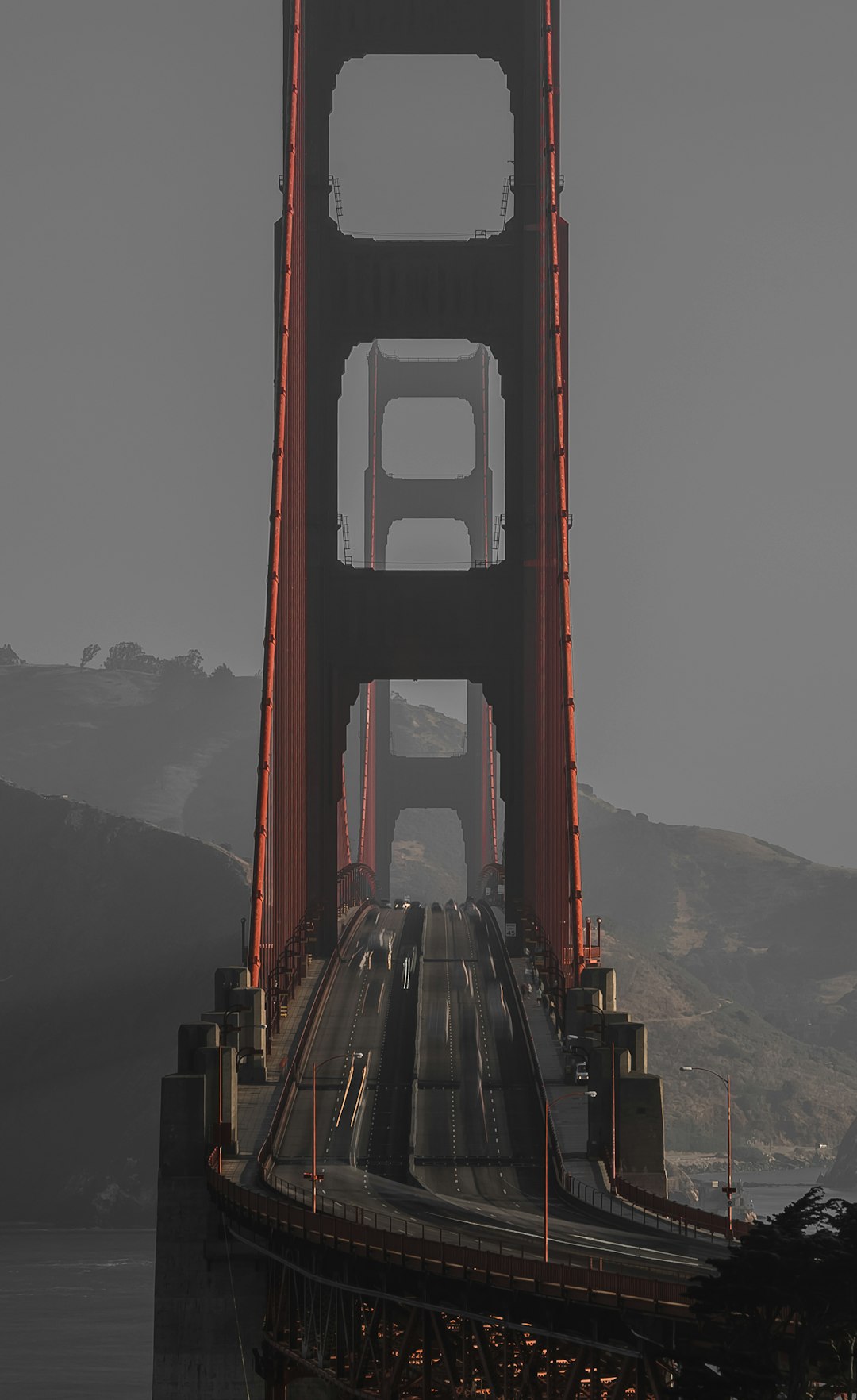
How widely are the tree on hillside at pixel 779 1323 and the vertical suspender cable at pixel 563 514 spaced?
4714cm

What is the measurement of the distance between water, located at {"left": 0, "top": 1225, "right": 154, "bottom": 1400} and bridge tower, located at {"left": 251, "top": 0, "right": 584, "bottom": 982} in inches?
990

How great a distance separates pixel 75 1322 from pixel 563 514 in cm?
6195

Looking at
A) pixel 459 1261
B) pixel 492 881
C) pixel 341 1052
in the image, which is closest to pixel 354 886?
pixel 492 881

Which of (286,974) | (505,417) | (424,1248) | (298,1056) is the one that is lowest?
(424,1248)

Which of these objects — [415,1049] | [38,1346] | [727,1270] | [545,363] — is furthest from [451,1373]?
[38,1346]

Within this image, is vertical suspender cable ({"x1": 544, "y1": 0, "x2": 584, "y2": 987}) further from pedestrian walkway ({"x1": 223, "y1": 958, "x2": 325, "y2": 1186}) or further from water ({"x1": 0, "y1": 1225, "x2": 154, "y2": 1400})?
water ({"x1": 0, "y1": 1225, "x2": 154, "y2": 1400})

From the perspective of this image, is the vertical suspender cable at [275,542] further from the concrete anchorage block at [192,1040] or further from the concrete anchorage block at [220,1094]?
the concrete anchorage block at [220,1094]

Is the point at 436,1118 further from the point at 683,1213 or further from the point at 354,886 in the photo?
the point at 354,886

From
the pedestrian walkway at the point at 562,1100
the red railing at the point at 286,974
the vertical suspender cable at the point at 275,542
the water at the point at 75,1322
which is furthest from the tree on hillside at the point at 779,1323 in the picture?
the water at the point at 75,1322

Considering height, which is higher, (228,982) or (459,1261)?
(228,982)

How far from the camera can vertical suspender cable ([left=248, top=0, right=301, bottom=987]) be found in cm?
8619

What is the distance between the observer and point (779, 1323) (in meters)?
38.0

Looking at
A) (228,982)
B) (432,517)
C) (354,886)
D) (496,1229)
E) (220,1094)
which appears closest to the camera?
(496,1229)

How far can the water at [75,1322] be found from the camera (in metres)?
112
